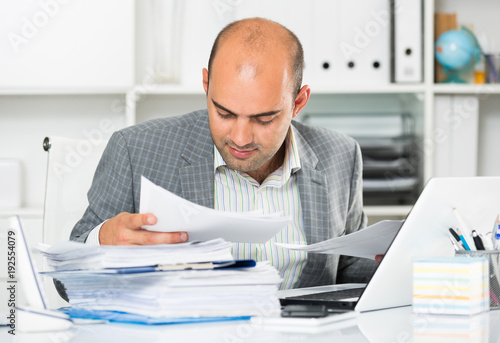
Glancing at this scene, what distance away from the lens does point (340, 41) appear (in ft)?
7.96

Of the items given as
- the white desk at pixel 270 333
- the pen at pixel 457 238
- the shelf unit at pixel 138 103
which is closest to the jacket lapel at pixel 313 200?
the pen at pixel 457 238


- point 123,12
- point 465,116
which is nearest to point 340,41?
point 465,116

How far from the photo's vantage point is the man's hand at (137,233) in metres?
0.90

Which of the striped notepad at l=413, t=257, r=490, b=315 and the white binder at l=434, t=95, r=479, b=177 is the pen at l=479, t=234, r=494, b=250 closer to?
the striped notepad at l=413, t=257, r=490, b=315

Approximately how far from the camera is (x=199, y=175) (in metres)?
1.49

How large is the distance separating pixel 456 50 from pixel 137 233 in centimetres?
184

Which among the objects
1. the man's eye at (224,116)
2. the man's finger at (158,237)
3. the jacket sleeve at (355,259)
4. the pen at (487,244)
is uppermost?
the man's eye at (224,116)

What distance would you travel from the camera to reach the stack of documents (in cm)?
87

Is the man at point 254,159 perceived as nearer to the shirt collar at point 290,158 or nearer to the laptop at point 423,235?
the shirt collar at point 290,158

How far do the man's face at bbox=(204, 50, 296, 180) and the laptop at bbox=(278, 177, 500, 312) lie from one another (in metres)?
0.32

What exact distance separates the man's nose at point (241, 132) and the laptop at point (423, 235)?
1.01 ft

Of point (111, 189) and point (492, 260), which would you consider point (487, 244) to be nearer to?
point (492, 260)

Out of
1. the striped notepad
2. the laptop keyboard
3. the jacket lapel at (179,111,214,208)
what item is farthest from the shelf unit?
the striped notepad

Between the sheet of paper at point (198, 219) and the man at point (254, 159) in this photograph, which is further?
the man at point (254, 159)
